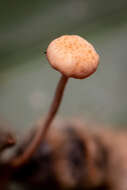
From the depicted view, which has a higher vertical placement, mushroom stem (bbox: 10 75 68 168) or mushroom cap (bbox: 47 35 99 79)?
mushroom cap (bbox: 47 35 99 79)

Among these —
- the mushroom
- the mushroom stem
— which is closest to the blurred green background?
the mushroom stem

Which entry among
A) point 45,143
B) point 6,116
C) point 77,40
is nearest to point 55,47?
point 77,40

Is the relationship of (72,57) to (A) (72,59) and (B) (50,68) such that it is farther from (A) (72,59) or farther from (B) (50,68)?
(B) (50,68)

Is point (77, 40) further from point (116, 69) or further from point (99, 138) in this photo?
point (116, 69)

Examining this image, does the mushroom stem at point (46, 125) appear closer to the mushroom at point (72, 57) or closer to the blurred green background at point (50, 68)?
the mushroom at point (72, 57)

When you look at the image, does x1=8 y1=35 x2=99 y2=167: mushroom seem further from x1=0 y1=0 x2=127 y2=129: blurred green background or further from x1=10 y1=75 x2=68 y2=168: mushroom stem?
x1=0 y1=0 x2=127 y2=129: blurred green background

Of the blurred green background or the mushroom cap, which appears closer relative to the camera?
the mushroom cap
